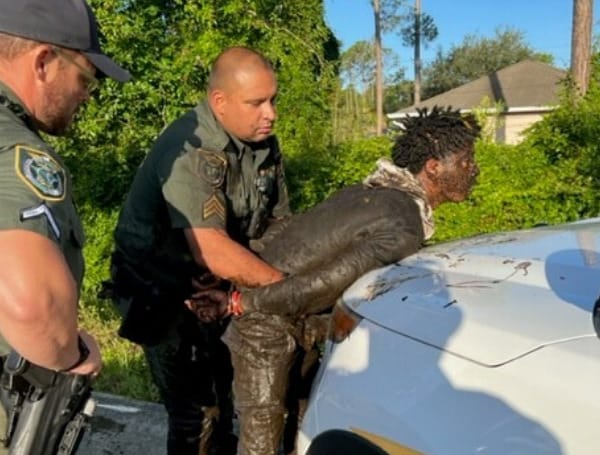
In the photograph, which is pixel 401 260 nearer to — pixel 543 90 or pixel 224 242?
pixel 224 242

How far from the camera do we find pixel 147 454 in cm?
375

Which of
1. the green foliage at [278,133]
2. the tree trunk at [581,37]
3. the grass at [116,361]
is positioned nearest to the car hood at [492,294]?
the grass at [116,361]

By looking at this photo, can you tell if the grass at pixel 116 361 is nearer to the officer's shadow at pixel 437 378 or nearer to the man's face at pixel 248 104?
the man's face at pixel 248 104

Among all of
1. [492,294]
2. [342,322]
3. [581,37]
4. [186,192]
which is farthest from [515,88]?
[492,294]

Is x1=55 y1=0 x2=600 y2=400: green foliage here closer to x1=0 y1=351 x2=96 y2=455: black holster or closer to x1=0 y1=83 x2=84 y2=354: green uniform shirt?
x1=0 y1=351 x2=96 y2=455: black holster

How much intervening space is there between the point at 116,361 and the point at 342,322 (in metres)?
3.13

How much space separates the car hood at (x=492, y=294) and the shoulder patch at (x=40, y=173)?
0.88m

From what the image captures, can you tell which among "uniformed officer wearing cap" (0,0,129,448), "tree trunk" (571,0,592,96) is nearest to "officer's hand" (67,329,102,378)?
"uniformed officer wearing cap" (0,0,129,448)

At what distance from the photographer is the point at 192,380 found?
127 inches

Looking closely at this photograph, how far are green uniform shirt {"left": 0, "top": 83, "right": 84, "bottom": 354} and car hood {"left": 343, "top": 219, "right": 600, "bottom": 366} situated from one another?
2.78 feet

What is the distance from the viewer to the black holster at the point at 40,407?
176 centimetres

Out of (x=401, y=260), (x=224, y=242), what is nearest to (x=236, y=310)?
(x=224, y=242)

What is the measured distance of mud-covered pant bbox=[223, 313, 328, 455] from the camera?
2793 mm

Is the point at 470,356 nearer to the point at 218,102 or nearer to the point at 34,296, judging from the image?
the point at 34,296
